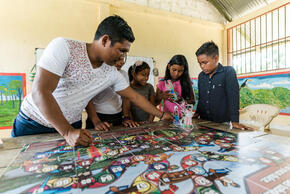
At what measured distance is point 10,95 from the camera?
2.35m

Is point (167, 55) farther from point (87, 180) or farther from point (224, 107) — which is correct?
point (87, 180)

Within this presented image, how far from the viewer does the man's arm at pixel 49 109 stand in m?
0.68

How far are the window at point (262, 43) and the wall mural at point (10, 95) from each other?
448 centimetres

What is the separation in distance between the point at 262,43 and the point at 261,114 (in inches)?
94.4

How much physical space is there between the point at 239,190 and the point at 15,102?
3.04 m

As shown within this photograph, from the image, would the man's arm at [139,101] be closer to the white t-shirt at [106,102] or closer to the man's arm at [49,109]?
the white t-shirt at [106,102]

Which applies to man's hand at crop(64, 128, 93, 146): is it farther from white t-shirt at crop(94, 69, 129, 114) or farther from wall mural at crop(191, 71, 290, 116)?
wall mural at crop(191, 71, 290, 116)

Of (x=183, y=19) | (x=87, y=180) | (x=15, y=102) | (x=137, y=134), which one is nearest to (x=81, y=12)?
(x=15, y=102)

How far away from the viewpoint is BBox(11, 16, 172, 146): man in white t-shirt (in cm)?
69

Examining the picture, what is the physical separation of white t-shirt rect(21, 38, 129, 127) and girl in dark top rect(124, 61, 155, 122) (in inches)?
22.4

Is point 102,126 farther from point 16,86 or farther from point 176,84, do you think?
point 16,86

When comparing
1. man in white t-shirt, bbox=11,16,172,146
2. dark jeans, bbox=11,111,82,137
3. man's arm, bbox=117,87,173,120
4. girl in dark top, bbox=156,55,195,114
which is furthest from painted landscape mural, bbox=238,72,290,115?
dark jeans, bbox=11,111,82,137

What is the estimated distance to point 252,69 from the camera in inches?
136

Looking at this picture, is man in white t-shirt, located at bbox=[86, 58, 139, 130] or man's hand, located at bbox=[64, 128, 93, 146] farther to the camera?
man in white t-shirt, located at bbox=[86, 58, 139, 130]
